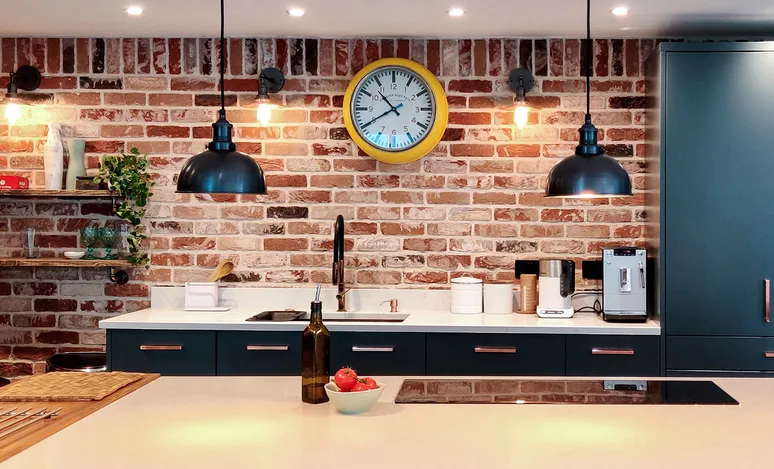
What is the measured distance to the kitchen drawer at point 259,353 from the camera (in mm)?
3666

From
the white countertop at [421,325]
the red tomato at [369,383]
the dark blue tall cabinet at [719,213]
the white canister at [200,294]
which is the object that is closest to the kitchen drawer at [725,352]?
the dark blue tall cabinet at [719,213]

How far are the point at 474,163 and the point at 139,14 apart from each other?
1.80 m

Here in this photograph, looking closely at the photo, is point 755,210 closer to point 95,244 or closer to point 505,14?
point 505,14

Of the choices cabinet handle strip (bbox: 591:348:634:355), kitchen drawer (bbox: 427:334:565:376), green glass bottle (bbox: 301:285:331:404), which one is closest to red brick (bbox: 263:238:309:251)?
kitchen drawer (bbox: 427:334:565:376)

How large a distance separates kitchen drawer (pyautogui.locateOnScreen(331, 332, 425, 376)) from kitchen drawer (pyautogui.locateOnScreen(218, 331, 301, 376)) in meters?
0.19

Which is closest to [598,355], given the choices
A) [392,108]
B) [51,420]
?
[392,108]

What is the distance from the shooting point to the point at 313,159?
423 centimetres

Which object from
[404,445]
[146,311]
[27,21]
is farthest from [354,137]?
[404,445]

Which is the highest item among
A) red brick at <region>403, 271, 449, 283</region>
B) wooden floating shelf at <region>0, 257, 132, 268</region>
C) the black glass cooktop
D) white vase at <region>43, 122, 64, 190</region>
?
white vase at <region>43, 122, 64, 190</region>

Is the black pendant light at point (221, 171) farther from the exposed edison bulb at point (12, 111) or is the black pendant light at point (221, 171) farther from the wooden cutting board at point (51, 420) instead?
the exposed edison bulb at point (12, 111)

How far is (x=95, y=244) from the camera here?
417 centimetres

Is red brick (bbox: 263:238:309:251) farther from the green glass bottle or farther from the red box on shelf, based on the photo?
the green glass bottle

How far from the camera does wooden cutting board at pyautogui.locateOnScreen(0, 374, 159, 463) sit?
1842 millimetres

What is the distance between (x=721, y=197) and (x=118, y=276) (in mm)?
3071
